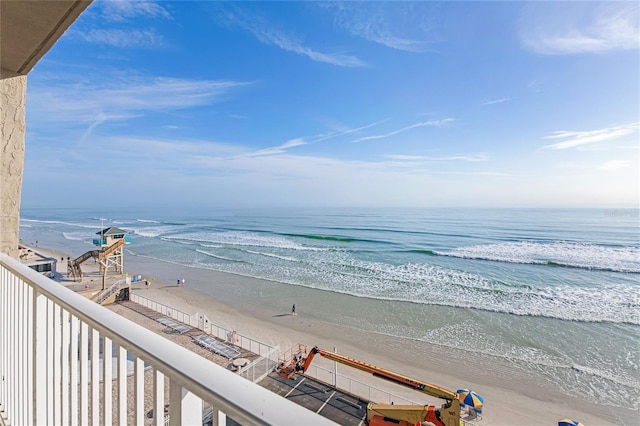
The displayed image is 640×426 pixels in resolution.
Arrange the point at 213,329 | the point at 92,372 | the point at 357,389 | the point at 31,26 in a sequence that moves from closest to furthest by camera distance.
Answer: the point at 92,372, the point at 31,26, the point at 357,389, the point at 213,329

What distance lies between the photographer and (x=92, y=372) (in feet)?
4.01

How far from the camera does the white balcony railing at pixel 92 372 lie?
603 mm

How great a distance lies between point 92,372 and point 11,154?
2.68 meters

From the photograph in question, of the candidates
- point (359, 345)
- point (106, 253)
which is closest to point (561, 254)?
point (359, 345)

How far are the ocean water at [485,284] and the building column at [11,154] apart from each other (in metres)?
12.5

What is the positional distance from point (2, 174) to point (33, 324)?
1.91 m

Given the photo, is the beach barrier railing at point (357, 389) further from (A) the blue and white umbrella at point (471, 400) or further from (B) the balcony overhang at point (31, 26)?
(B) the balcony overhang at point (31, 26)

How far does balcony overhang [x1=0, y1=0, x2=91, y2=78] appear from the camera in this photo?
155cm

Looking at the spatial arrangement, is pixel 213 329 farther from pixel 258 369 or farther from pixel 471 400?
pixel 471 400

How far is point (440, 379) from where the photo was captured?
9.73 metres

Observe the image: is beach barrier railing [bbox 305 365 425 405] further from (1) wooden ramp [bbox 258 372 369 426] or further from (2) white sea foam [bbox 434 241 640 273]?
(2) white sea foam [bbox 434 241 640 273]

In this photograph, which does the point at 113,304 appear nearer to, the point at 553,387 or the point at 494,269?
the point at 553,387

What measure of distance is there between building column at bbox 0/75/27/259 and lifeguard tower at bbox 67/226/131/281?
1651 centimetres

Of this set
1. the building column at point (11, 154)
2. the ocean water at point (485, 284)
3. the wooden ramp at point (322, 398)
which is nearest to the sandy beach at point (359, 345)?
the ocean water at point (485, 284)
